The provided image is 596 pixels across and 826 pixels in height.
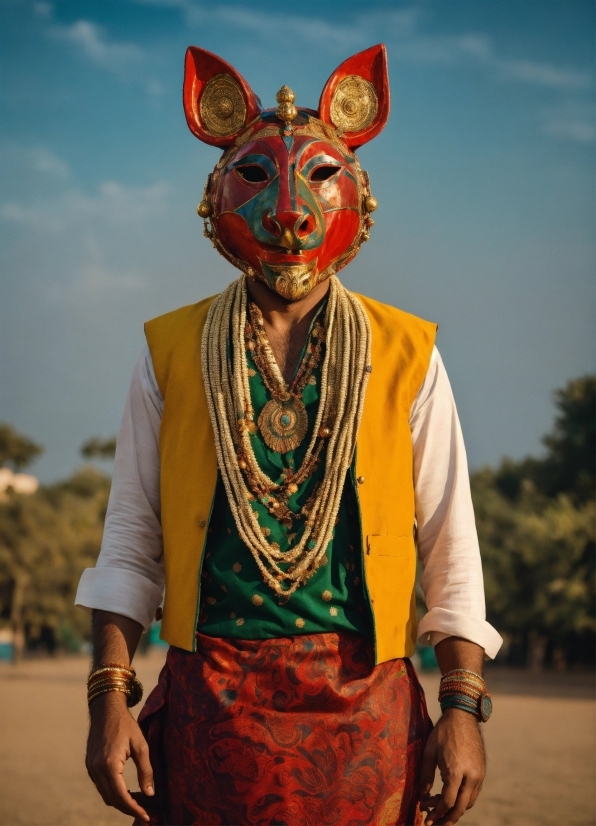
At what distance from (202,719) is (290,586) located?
50 cm

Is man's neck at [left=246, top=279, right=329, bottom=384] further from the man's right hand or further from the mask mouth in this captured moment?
the man's right hand

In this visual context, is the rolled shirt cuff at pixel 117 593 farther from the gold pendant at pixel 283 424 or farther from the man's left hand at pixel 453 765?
the man's left hand at pixel 453 765

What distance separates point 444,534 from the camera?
3.91 m

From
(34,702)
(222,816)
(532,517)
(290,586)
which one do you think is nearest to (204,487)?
(290,586)

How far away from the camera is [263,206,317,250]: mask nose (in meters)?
3.81

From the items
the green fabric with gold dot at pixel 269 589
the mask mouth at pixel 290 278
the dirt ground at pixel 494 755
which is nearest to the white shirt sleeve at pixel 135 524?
the green fabric with gold dot at pixel 269 589

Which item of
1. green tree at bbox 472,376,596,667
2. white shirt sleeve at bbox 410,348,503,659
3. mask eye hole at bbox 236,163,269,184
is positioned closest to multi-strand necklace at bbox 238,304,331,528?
white shirt sleeve at bbox 410,348,503,659

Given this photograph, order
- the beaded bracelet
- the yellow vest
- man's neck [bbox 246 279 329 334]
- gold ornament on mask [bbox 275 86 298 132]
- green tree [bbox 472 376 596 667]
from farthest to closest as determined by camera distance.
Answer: green tree [bbox 472 376 596 667]
man's neck [bbox 246 279 329 334]
gold ornament on mask [bbox 275 86 298 132]
the yellow vest
the beaded bracelet

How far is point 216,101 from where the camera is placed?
4.16 meters

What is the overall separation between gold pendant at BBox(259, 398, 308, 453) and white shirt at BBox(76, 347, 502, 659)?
378mm

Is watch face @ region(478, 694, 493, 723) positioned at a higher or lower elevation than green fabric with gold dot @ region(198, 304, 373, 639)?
lower

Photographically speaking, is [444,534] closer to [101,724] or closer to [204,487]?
[204,487]

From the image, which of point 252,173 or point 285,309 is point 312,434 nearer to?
point 285,309

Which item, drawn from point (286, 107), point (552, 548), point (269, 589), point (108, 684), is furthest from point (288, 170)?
point (552, 548)
